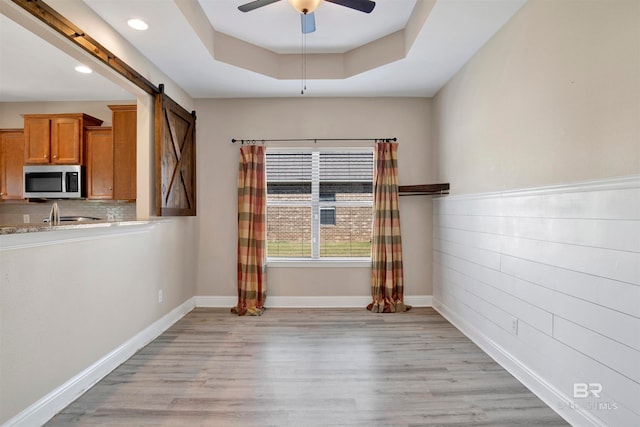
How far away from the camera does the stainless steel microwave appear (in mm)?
4066

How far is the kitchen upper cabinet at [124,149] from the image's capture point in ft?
11.9

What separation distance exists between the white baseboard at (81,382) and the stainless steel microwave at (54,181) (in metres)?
2.34

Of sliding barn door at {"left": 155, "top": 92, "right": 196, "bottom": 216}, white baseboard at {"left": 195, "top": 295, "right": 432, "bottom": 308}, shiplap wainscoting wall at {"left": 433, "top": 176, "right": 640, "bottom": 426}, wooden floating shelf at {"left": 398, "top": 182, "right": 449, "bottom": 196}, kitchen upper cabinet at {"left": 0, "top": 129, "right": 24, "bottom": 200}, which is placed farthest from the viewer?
kitchen upper cabinet at {"left": 0, "top": 129, "right": 24, "bottom": 200}

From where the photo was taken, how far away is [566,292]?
1.85 metres

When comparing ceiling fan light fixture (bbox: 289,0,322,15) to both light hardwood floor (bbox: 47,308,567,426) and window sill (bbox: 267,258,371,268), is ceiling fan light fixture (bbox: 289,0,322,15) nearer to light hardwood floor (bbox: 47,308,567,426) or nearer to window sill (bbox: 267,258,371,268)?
light hardwood floor (bbox: 47,308,567,426)

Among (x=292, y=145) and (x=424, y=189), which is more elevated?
(x=292, y=145)

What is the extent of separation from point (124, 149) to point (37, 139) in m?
1.66

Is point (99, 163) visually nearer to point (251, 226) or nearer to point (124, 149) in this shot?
point (124, 149)

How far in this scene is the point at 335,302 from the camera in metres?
4.02

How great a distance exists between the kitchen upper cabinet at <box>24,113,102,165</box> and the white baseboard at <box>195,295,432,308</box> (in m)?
2.63

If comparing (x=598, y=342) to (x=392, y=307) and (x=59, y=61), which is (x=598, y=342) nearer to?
(x=392, y=307)

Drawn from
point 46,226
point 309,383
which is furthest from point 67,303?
point 309,383

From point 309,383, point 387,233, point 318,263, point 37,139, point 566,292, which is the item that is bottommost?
point 309,383

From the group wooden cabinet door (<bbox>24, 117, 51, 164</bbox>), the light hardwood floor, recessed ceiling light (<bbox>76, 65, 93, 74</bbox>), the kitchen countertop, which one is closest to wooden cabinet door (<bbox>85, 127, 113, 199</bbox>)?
wooden cabinet door (<bbox>24, 117, 51, 164</bbox>)
